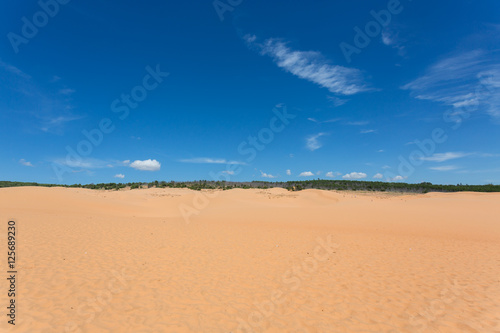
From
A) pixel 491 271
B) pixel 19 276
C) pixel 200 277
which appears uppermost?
pixel 19 276

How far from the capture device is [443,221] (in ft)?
65.9

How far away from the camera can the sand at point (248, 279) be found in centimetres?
561

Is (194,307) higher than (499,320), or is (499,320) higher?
(194,307)

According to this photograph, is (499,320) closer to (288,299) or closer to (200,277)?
(288,299)

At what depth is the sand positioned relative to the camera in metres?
5.61

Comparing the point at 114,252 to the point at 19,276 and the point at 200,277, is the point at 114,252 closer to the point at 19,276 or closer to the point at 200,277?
the point at 19,276

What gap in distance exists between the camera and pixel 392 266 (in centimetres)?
952

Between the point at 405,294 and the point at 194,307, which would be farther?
the point at 405,294

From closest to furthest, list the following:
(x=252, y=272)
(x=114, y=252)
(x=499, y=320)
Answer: (x=499, y=320) < (x=252, y=272) < (x=114, y=252)

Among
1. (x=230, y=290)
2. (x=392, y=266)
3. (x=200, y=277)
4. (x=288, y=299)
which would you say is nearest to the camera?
(x=288, y=299)

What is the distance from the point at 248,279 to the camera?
8.08 meters

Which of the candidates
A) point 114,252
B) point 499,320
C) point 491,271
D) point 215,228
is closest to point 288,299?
point 499,320

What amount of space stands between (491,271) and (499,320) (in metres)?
4.47

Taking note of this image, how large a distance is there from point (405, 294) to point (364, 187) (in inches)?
2484
